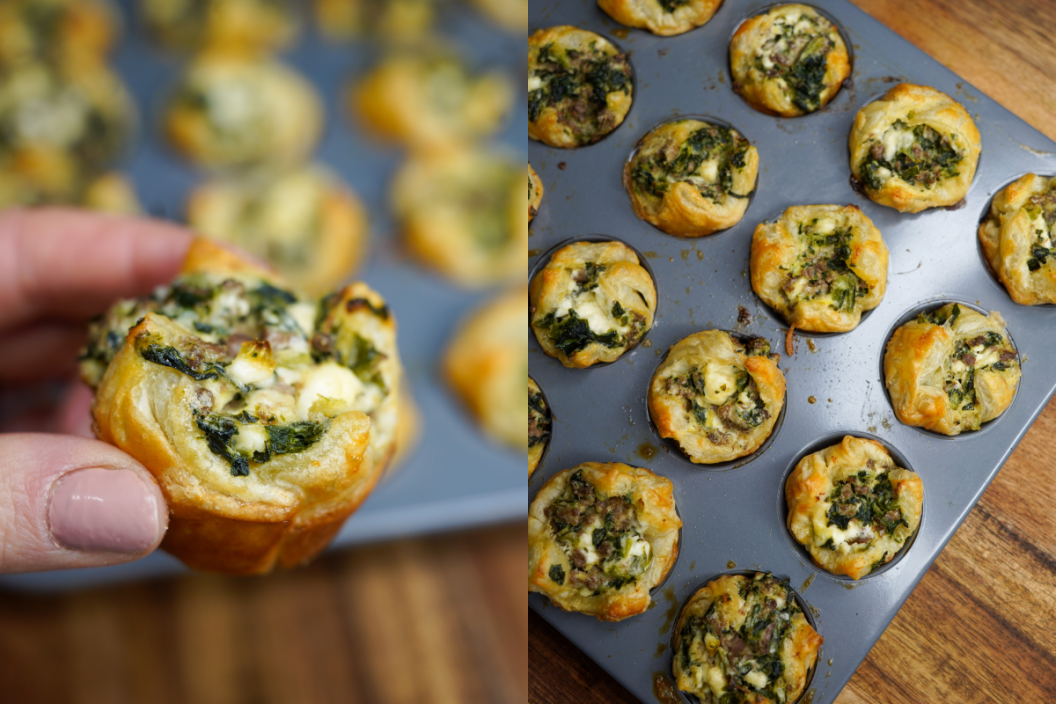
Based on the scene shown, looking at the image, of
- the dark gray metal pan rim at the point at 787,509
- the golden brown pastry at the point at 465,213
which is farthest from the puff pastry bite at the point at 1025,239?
the golden brown pastry at the point at 465,213

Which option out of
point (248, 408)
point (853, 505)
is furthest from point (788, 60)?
point (248, 408)

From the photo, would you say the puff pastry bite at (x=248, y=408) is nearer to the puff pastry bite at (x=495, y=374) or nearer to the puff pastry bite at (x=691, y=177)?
the puff pastry bite at (x=691, y=177)

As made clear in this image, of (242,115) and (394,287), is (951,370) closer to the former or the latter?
(394,287)

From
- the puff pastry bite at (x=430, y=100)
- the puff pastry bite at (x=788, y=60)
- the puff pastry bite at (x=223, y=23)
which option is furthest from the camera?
the puff pastry bite at (x=223, y=23)

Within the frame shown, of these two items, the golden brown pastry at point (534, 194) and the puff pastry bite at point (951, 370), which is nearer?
the puff pastry bite at point (951, 370)

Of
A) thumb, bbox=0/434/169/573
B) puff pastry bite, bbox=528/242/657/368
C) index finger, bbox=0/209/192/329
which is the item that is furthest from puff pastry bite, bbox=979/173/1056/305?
index finger, bbox=0/209/192/329

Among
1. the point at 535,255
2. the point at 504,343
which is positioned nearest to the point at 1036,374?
the point at 535,255
